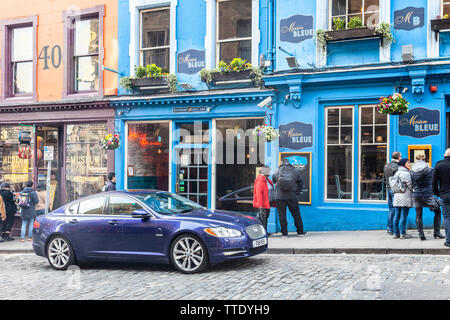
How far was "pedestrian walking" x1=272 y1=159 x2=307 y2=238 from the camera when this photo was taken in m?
12.5

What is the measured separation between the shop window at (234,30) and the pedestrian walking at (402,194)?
5703mm

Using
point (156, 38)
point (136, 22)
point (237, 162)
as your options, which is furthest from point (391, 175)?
point (136, 22)

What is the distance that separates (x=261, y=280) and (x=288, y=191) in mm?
4861

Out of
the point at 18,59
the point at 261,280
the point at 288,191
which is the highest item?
the point at 18,59

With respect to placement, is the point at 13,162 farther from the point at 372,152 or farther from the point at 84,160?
the point at 372,152

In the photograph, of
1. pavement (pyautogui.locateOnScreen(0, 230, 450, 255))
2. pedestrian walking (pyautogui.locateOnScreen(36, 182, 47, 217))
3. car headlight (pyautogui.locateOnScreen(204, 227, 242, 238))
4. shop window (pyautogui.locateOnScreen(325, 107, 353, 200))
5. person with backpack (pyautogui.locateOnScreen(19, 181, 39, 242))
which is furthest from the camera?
pedestrian walking (pyautogui.locateOnScreen(36, 182, 47, 217))

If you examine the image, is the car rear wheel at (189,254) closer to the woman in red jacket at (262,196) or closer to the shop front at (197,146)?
the woman in red jacket at (262,196)

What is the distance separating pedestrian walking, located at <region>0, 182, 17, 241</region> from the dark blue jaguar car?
531 cm

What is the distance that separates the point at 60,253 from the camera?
9.97 metres

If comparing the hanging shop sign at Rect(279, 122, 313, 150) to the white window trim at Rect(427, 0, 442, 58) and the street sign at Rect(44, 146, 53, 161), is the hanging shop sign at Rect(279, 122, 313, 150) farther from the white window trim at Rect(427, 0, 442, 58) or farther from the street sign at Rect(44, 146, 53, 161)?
the street sign at Rect(44, 146, 53, 161)

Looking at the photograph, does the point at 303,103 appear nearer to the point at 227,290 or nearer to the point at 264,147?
the point at 264,147

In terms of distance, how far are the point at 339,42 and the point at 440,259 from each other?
639 cm

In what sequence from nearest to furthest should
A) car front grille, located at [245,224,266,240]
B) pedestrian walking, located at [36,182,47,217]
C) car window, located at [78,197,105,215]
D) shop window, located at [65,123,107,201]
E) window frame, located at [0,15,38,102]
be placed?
car front grille, located at [245,224,266,240]
car window, located at [78,197,105,215]
pedestrian walking, located at [36,182,47,217]
shop window, located at [65,123,107,201]
window frame, located at [0,15,38,102]

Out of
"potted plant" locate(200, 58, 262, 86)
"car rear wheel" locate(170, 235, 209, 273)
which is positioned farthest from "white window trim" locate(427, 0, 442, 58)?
"car rear wheel" locate(170, 235, 209, 273)
